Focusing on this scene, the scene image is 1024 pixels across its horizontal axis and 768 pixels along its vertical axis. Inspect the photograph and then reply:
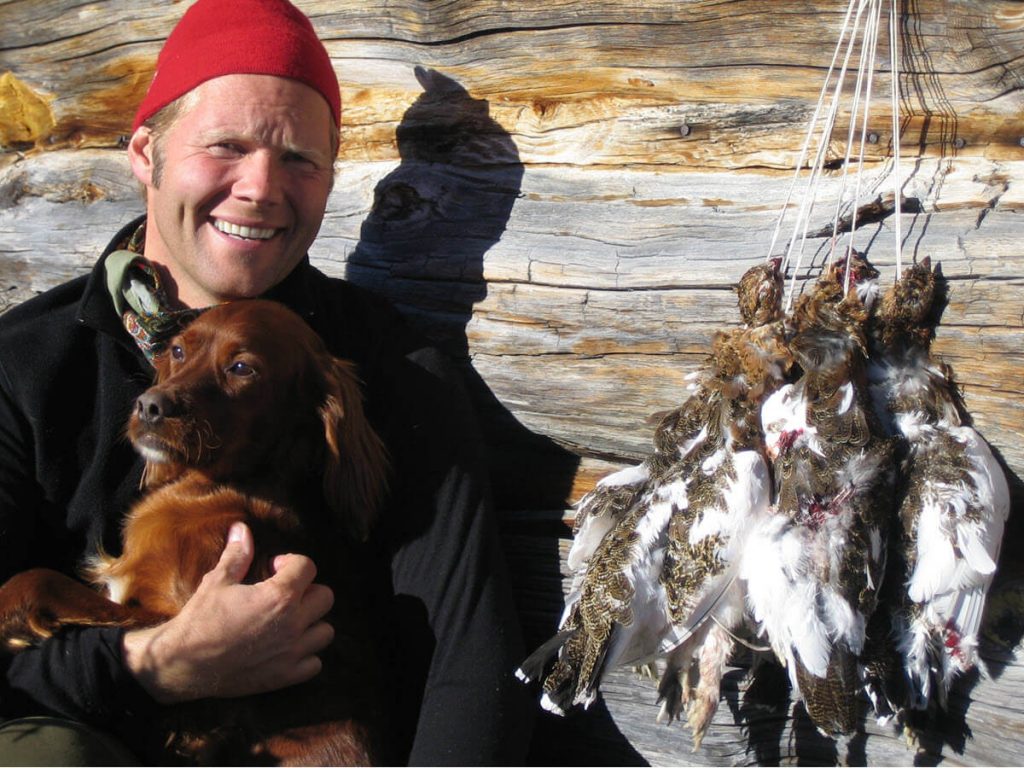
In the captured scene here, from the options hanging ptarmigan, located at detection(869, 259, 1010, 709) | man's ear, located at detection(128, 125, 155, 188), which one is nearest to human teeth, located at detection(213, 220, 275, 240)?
man's ear, located at detection(128, 125, 155, 188)

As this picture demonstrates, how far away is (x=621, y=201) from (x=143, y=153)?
1199 mm

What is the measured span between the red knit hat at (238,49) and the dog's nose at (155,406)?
2.64 ft

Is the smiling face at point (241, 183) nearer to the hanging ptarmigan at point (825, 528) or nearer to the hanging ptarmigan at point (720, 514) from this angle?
the hanging ptarmigan at point (720, 514)

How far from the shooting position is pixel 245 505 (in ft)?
7.66

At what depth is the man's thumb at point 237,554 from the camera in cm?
220

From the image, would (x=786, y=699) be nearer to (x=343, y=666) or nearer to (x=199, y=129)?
(x=343, y=666)

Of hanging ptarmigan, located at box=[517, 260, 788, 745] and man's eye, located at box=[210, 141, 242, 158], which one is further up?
man's eye, located at box=[210, 141, 242, 158]

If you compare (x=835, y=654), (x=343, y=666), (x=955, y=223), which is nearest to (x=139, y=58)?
(x=343, y=666)

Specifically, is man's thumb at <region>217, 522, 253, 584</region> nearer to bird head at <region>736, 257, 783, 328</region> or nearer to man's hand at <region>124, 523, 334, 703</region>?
man's hand at <region>124, 523, 334, 703</region>

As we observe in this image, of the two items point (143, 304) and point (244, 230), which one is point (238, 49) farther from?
point (143, 304)

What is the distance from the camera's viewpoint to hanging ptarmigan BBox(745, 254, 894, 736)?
6.79ft

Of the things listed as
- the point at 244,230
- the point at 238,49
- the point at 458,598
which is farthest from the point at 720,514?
the point at 238,49

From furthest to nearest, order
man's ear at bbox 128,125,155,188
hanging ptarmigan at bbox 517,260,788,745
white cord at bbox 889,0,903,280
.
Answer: man's ear at bbox 128,125,155,188
white cord at bbox 889,0,903,280
hanging ptarmigan at bbox 517,260,788,745

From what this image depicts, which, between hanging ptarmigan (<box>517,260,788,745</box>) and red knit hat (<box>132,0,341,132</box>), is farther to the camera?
red knit hat (<box>132,0,341,132</box>)
